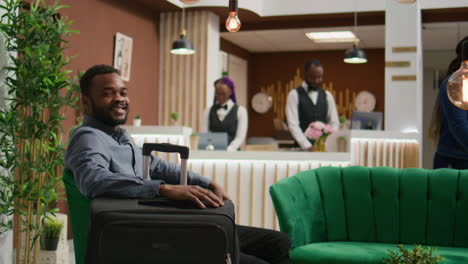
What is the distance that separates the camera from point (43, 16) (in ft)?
14.7

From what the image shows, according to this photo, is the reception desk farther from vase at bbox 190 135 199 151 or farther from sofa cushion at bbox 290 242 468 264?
sofa cushion at bbox 290 242 468 264

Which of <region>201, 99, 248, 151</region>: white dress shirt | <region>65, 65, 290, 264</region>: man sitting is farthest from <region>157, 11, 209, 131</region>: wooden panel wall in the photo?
<region>65, 65, 290, 264</region>: man sitting

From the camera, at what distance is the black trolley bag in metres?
1.80

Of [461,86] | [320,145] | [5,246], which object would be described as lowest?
[5,246]

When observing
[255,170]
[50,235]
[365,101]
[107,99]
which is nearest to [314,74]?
[255,170]

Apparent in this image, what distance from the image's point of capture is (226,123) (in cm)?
636

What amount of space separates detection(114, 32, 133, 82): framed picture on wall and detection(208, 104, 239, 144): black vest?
1780mm

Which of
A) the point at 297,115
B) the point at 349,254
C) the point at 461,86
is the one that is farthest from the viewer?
the point at 297,115

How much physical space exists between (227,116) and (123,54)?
218 centimetres

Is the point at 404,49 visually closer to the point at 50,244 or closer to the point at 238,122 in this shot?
the point at 238,122

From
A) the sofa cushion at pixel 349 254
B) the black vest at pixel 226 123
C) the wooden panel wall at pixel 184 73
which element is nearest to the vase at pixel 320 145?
the sofa cushion at pixel 349 254

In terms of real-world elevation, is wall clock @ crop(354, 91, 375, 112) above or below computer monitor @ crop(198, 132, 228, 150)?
above

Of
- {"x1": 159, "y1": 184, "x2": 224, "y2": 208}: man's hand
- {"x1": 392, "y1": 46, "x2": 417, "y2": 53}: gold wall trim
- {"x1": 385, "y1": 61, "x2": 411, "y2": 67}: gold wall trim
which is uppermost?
{"x1": 392, "y1": 46, "x2": 417, "y2": 53}: gold wall trim

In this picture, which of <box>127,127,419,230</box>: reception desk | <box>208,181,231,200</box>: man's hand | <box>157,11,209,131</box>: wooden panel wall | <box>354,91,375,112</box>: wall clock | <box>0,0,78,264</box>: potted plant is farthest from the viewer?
<box>354,91,375,112</box>: wall clock
